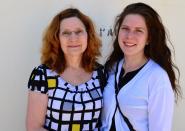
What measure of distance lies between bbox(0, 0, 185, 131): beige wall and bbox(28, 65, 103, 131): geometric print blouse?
0.46 meters

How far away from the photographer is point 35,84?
92.0 inches

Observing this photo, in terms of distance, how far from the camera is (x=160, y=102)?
2117 millimetres

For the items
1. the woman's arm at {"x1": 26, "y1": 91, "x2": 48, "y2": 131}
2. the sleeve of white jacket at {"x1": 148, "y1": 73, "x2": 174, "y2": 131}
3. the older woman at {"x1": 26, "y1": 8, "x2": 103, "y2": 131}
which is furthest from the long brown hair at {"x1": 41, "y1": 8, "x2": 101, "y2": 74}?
the sleeve of white jacket at {"x1": 148, "y1": 73, "x2": 174, "y2": 131}

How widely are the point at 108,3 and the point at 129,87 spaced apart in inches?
34.3

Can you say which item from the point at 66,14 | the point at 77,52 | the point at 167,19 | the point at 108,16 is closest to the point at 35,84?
→ the point at 77,52

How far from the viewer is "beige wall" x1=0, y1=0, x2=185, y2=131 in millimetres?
2729

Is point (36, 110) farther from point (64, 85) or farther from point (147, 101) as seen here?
point (147, 101)

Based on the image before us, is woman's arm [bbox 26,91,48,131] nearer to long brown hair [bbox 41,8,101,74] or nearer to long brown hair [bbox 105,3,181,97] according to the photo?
long brown hair [bbox 41,8,101,74]

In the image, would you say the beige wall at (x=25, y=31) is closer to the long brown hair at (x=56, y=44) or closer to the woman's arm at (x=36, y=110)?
the long brown hair at (x=56, y=44)

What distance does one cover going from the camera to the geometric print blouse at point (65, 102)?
2.34 m

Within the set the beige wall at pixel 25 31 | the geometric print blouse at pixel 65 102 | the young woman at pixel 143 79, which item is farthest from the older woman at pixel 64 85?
the beige wall at pixel 25 31

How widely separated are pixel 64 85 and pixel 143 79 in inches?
21.2

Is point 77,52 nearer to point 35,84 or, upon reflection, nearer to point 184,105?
point 35,84

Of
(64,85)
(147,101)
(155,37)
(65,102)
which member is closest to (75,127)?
(65,102)
